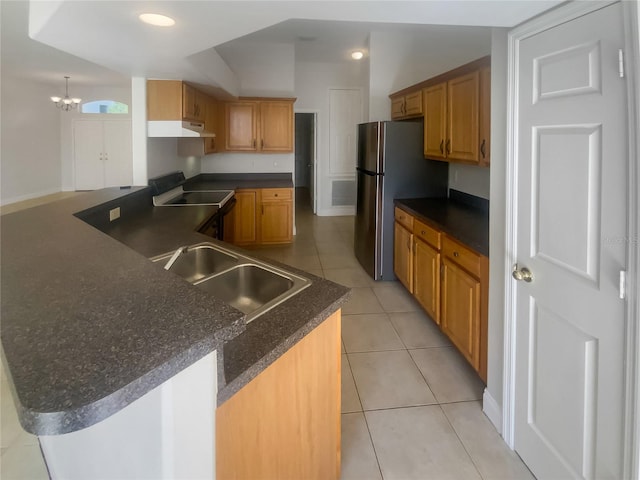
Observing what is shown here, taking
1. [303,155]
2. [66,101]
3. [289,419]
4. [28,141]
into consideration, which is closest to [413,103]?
[289,419]

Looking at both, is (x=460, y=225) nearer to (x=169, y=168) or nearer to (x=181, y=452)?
(x=181, y=452)

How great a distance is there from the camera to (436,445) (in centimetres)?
198

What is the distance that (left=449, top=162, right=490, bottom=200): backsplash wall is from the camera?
3.48 metres

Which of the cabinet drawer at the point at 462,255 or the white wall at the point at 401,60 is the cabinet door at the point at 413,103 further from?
the cabinet drawer at the point at 462,255

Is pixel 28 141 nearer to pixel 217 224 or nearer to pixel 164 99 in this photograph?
pixel 164 99

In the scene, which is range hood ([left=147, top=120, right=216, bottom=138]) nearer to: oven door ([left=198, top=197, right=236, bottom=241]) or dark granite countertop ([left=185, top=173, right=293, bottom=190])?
oven door ([left=198, top=197, right=236, bottom=241])

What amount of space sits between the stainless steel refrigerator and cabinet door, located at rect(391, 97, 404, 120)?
474 mm

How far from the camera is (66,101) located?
343 inches

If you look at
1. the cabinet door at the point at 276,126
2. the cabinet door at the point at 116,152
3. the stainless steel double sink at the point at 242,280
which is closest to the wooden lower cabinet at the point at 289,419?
the stainless steel double sink at the point at 242,280

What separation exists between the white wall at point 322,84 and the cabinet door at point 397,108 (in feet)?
8.67

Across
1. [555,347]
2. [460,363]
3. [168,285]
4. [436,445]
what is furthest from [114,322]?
[460,363]

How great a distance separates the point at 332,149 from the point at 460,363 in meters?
5.63

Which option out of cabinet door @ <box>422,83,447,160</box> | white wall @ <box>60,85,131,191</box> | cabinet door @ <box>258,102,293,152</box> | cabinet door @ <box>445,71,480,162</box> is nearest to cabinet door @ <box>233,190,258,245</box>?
cabinet door @ <box>258,102,293,152</box>

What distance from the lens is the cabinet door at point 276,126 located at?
5817mm
